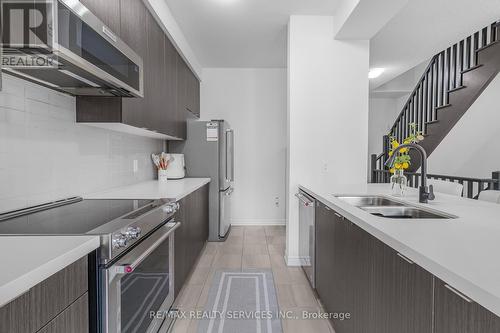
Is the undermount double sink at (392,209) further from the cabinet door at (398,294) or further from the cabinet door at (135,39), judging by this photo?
the cabinet door at (135,39)

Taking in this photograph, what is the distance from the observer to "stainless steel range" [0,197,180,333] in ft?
3.51

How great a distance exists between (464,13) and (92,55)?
3.79 m

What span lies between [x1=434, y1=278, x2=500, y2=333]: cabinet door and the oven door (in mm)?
1082

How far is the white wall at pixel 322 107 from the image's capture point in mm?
3207

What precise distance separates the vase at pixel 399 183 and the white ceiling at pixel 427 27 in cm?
195

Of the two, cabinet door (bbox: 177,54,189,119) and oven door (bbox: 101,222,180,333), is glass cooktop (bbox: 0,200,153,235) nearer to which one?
oven door (bbox: 101,222,180,333)

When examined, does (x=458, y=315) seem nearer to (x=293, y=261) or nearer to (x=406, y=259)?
(x=406, y=259)

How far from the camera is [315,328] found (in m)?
1.98

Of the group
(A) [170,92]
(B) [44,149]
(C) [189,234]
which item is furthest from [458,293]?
(A) [170,92]

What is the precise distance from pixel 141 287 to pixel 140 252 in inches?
8.3

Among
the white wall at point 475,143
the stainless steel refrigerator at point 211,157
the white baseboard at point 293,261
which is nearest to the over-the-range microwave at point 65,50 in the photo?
the stainless steel refrigerator at point 211,157

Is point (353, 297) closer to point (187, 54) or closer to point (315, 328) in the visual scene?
point (315, 328)

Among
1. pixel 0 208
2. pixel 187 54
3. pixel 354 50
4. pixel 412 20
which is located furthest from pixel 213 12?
pixel 0 208

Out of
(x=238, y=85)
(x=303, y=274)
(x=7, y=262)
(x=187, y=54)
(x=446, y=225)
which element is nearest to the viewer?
(x=7, y=262)
